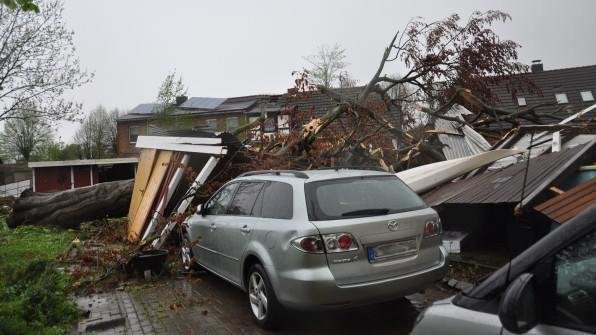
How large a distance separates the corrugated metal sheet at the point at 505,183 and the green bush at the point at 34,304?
5490mm

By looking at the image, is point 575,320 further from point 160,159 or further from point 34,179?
point 34,179

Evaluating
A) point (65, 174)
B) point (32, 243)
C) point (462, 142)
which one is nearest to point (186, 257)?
point (32, 243)

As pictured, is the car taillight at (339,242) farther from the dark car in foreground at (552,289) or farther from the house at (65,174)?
the house at (65,174)

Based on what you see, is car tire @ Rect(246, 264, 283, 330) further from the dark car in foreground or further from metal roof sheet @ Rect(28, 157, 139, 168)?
metal roof sheet @ Rect(28, 157, 139, 168)

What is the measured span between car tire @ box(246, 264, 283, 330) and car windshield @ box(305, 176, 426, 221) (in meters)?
0.89

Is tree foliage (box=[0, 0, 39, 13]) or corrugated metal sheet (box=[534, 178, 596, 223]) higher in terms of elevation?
tree foliage (box=[0, 0, 39, 13])

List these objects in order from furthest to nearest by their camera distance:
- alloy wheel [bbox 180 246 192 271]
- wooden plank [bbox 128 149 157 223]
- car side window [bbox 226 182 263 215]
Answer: wooden plank [bbox 128 149 157 223] → alloy wheel [bbox 180 246 192 271] → car side window [bbox 226 182 263 215]

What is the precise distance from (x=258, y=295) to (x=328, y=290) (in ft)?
3.61

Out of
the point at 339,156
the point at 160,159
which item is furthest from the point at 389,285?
the point at 160,159

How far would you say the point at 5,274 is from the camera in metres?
6.23

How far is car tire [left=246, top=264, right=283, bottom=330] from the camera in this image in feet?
15.1

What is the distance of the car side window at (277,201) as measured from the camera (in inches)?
188

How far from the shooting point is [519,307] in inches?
71.7

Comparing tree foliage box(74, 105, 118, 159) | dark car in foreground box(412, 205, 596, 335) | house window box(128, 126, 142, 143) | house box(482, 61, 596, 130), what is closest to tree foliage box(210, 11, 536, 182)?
dark car in foreground box(412, 205, 596, 335)
